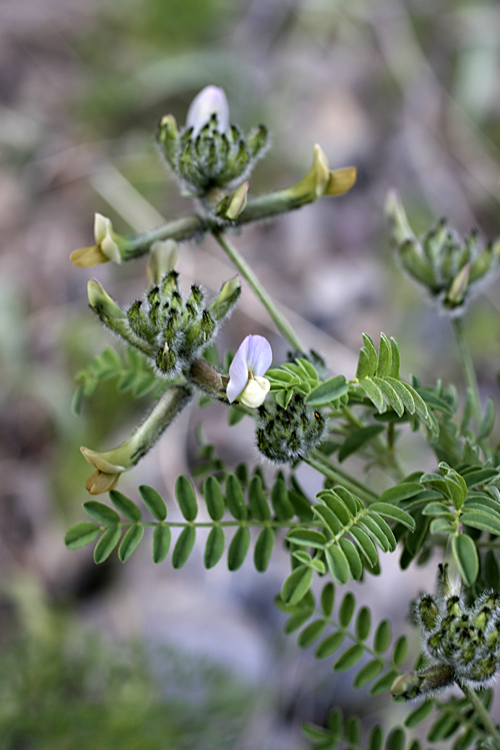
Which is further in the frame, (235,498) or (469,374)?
(469,374)

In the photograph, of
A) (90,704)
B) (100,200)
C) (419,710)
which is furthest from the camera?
(100,200)

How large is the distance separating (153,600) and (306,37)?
4572 mm

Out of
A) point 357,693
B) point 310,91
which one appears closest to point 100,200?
point 310,91

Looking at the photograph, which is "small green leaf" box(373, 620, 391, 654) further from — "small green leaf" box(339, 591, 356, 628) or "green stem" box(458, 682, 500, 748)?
"green stem" box(458, 682, 500, 748)

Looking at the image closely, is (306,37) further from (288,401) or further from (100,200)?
(288,401)

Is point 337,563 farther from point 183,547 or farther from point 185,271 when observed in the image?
point 185,271

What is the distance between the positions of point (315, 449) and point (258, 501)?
0.17 m

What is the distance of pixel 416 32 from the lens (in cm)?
526

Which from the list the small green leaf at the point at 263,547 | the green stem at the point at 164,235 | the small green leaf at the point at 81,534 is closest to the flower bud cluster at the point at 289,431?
the small green leaf at the point at 263,547

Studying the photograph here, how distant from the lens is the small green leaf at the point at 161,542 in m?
1.12

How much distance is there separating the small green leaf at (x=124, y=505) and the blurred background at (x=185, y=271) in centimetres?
140

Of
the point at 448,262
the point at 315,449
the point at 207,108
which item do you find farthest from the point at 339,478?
the point at 207,108

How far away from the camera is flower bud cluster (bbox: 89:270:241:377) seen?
104 cm

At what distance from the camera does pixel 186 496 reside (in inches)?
46.8
